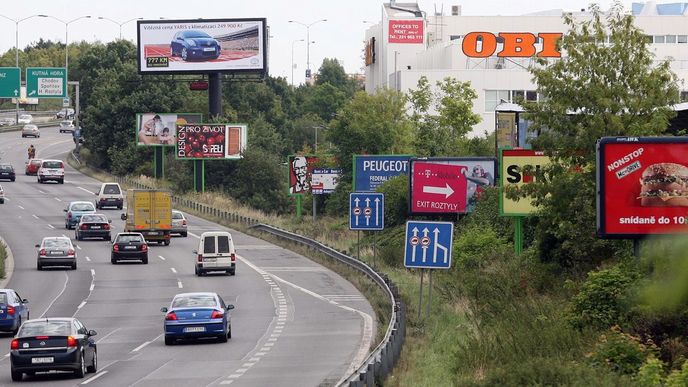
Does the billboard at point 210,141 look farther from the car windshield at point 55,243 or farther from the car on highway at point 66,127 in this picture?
the car on highway at point 66,127

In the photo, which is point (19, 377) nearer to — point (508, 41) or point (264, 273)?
point (264, 273)

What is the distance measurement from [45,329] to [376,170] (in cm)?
3551

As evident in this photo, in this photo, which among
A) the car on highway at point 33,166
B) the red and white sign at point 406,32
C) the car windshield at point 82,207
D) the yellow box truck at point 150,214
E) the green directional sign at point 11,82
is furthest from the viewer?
the red and white sign at point 406,32

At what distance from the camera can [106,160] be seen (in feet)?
379

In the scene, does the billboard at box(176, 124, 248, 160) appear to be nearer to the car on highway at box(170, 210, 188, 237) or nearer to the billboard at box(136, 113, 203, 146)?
the billboard at box(136, 113, 203, 146)

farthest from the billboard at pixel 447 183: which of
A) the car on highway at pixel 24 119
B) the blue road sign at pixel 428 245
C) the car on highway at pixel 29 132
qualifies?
the car on highway at pixel 24 119

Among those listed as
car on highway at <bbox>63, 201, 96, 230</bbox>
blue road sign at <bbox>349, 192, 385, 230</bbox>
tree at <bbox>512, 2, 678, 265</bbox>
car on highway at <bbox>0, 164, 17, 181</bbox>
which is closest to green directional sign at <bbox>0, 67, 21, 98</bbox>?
car on highway at <bbox>0, 164, 17, 181</bbox>

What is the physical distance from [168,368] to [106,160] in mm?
89554

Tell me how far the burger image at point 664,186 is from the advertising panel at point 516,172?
1408 centimetres

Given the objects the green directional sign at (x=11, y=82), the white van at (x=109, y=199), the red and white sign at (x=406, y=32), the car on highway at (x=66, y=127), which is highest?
the red and white sign at (x=406, y=32)

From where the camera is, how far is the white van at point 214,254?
170 feet

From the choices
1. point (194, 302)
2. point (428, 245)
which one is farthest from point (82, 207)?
point (428, 245)

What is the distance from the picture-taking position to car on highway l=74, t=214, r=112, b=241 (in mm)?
66312

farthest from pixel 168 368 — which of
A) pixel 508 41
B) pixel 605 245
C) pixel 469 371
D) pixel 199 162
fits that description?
pixel 508 41
